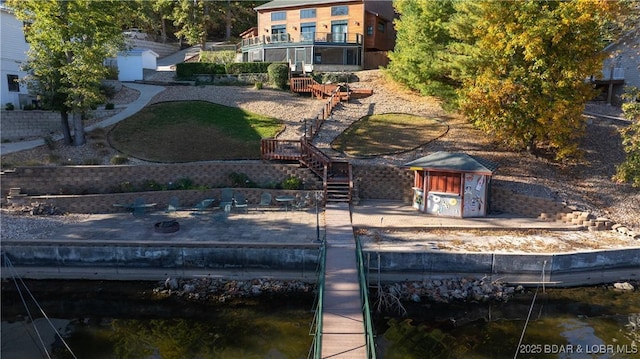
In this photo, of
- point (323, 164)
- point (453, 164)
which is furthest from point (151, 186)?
point (453, 164)

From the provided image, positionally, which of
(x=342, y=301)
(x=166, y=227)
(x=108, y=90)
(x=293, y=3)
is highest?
(x=293, y=3)

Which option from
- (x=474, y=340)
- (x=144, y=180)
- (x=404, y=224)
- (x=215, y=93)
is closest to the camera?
(x=474, y=340)

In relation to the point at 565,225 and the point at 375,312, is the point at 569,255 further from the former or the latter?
the point at 375,312

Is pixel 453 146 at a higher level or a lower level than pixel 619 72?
lower

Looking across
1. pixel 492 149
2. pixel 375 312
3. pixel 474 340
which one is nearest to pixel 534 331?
pixel 474 340

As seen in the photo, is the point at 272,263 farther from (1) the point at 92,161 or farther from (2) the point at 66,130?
(2) the point at 66,130

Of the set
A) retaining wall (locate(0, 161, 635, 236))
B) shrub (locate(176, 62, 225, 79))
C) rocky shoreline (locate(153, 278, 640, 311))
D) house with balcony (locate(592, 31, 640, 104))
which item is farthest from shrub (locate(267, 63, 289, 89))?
house with balcony (locate(592, 31, 640, 104))
